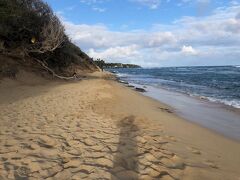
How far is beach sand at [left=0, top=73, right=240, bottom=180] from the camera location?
192 inches

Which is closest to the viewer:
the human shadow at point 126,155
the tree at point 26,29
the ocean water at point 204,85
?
the human shadow at point 126,155

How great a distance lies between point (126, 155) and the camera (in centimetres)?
567

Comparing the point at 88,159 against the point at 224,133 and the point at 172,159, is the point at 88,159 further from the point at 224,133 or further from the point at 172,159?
the point at 224,133

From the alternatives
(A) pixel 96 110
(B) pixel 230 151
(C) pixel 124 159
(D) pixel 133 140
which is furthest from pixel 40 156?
(A) pixel 96 110

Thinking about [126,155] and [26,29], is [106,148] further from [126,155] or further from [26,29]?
[26,29]

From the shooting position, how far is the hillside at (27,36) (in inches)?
798

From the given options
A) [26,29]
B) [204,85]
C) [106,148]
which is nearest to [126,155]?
[106,148]

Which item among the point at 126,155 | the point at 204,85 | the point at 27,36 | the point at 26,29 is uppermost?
the point at 26,29

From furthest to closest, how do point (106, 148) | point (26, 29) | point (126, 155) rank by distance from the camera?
point (26, 29) → point (106, 148) → point (126, 155)

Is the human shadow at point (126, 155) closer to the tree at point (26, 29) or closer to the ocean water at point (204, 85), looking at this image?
the ocean water at point (204, 85)

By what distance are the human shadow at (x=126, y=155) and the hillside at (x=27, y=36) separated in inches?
503

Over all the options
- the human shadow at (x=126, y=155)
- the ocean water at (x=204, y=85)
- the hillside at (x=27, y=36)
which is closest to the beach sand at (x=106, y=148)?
the human shadow at (x=126, y=155)

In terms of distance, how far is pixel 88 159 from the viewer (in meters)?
5.35

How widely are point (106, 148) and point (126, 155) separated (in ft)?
1.74
